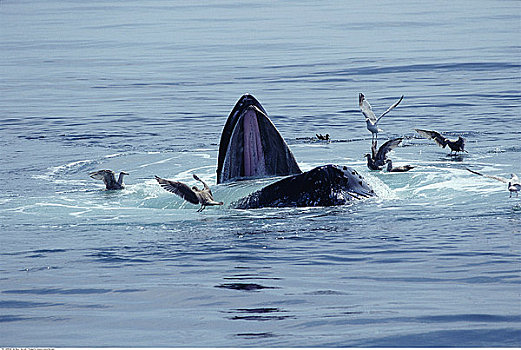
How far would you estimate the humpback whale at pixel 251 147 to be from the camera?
12.3 meters

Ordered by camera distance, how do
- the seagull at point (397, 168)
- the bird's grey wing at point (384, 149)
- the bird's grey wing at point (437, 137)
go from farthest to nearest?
the bird's grey wing at point (437, 137) → the bird's grey wing at point (384, 149) → the seagull at point (397, 168)

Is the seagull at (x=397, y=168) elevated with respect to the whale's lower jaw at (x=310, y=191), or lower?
elevated

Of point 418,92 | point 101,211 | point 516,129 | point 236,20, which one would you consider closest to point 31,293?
point 101,211

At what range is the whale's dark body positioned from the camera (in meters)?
11.7

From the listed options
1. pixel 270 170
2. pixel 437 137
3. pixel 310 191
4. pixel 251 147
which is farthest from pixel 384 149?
pixel 310 191

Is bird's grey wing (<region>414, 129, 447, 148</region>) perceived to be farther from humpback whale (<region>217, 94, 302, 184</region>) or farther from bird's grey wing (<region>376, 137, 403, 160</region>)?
humpback whale (<region>217, 94, 302, 184</region>)

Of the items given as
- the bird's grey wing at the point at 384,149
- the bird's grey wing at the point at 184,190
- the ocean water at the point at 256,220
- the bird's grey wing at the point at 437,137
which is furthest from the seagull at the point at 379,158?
the bird's grey wing at the point at 184,190

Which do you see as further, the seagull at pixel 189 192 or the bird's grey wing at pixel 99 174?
the bird's grey wing at pixel 99 174

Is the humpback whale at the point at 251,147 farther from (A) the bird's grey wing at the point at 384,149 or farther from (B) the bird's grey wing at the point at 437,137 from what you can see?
(B) the bird's grey wing at the point at 437,137

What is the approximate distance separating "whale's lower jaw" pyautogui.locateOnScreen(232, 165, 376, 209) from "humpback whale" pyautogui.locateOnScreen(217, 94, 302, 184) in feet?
2.29

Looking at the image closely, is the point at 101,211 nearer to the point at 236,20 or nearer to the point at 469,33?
the point at 469,33

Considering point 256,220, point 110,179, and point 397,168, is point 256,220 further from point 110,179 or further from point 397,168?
point 397,168

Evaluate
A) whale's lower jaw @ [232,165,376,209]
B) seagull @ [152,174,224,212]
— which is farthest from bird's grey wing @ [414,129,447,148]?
seagull @ [152,174,224,212]

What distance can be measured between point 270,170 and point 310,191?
3.51ft
